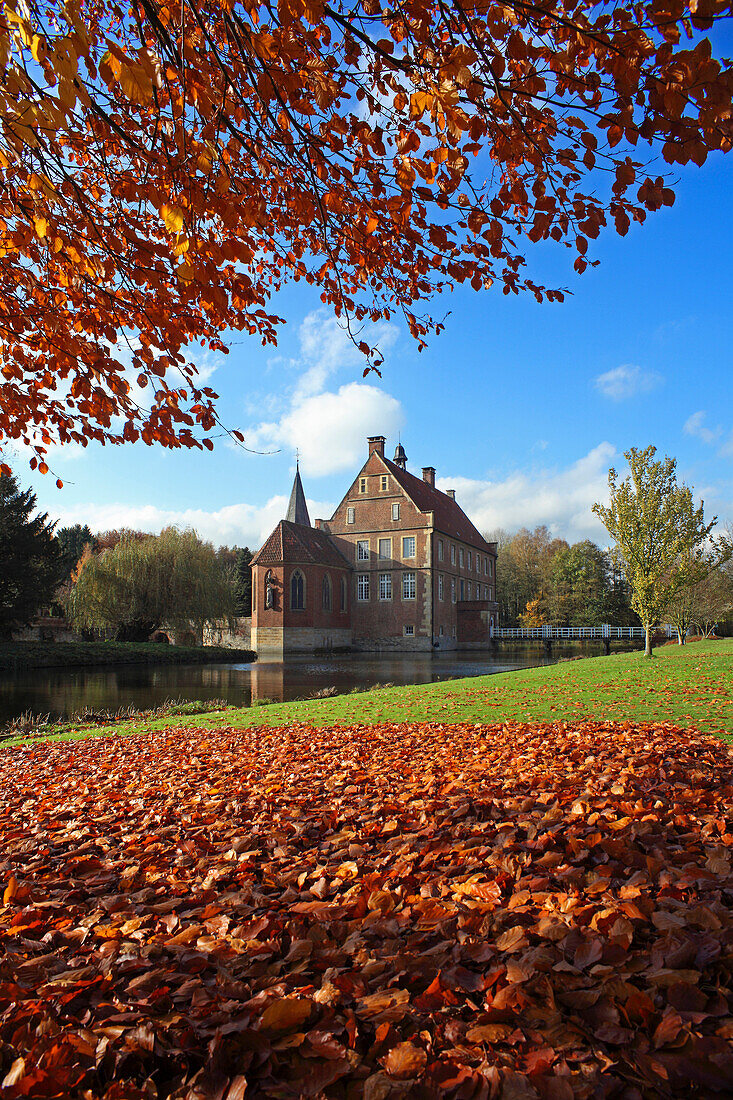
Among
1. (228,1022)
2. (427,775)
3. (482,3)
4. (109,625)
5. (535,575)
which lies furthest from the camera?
(535,575)

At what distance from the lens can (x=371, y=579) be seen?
5016cm

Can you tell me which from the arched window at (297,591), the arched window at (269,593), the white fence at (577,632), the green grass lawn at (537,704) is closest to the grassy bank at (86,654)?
the arched window at (269,593)

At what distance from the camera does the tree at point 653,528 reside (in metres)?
22.1

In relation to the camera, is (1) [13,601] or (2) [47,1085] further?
(1) [13,601]

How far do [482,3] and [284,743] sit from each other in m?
7.85

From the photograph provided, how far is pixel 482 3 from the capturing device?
322cm

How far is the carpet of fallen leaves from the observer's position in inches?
69.8

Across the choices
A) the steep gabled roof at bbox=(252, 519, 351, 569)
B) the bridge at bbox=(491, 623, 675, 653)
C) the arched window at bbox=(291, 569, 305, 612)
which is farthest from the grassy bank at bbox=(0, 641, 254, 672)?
the bridge at bbox=(491, 623, 675, 653)

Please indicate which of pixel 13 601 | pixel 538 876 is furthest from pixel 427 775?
pixel 13 601

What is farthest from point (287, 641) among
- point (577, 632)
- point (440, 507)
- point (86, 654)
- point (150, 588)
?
point (577, 632)

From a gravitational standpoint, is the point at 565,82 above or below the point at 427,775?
above

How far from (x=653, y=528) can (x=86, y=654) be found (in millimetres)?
26912

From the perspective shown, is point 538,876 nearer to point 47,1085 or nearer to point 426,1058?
point 426,1058

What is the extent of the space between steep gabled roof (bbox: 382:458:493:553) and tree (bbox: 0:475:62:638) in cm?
2667
